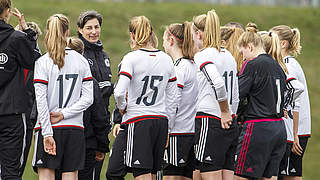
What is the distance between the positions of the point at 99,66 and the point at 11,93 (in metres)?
1.45

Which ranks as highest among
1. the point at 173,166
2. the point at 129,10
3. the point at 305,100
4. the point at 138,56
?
the point at 129,10

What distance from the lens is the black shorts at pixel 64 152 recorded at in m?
6.21

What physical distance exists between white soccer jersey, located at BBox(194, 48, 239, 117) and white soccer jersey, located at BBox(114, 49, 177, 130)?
0.41 m

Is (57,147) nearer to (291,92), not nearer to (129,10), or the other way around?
(291,92)

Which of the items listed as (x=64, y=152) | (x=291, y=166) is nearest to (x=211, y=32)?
(x=64, y=152)

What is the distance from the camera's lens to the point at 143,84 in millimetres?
6527

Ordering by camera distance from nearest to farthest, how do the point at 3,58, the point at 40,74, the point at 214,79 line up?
1. the point at 40,74
2. the point at 3,58
3. the point at 214,79

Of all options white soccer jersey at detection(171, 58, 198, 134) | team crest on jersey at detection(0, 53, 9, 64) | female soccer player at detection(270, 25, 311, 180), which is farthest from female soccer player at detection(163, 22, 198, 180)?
team crest on jersey at detection(0, 53, 9, 64)

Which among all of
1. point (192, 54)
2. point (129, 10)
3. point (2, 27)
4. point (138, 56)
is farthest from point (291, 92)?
point (129, 10)

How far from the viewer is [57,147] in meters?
6.20

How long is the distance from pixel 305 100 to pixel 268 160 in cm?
148

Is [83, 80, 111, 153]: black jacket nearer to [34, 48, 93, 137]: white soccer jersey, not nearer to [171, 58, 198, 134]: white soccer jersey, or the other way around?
[34, 48, 93, 137]: white soccer jersey

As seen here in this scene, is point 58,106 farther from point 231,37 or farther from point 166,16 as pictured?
point 166,16

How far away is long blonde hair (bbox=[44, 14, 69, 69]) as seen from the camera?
20.4 ft
